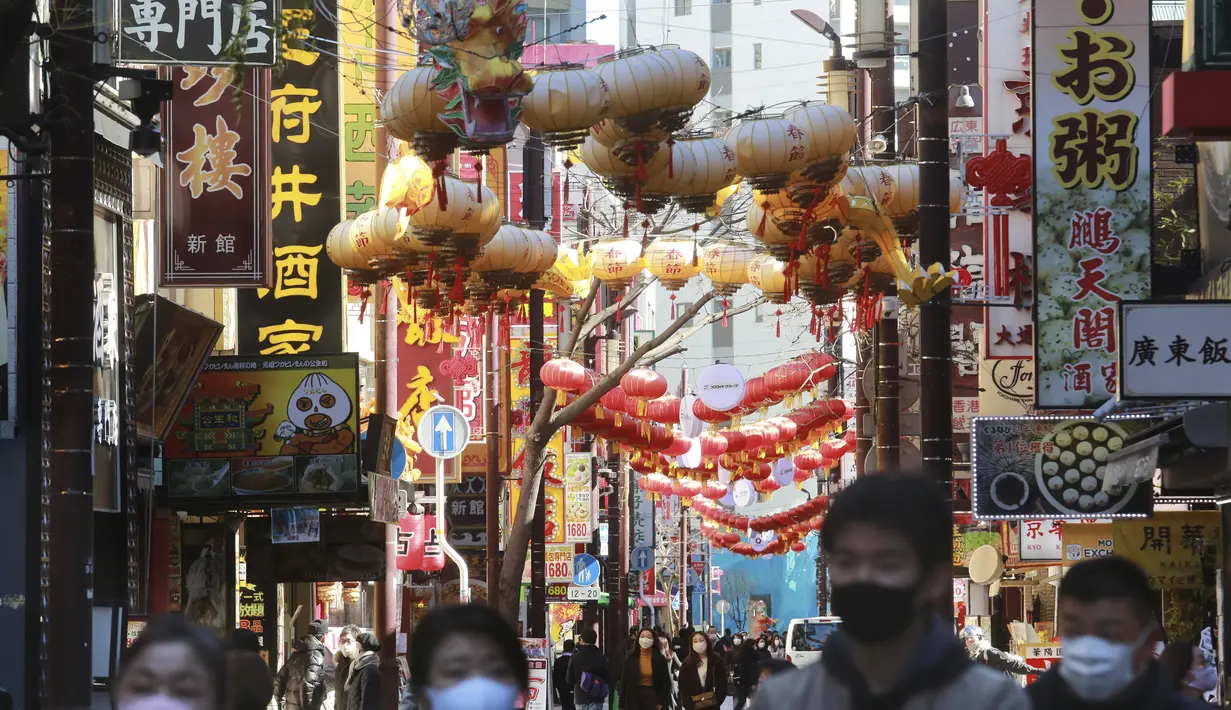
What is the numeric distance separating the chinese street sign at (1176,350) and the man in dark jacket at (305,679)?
973cm

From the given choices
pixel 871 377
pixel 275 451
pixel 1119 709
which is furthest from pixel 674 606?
pixel 1119 709

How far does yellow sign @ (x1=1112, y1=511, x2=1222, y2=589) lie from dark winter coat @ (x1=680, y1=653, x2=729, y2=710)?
575 centimetres

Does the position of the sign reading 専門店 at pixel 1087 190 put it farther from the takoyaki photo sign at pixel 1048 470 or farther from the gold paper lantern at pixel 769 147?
the gold paper lantern at pixel 769 147

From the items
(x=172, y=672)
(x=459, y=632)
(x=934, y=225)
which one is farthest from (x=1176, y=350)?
(x=172, y=672)

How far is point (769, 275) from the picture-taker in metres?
21.6

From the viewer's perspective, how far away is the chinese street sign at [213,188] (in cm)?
1927

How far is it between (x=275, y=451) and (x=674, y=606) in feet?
262

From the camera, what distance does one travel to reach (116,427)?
17328 mm

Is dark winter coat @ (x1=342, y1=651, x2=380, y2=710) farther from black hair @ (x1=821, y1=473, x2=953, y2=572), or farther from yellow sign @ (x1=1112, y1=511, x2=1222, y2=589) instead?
black hair @ (x1=821, y1=473, x2=953, y2=572)

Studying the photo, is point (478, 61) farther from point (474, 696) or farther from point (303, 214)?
point (474, 696)

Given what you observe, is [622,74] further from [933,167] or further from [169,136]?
[169,136]

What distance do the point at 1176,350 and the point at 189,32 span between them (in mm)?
8035

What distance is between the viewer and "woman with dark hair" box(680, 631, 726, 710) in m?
25.0

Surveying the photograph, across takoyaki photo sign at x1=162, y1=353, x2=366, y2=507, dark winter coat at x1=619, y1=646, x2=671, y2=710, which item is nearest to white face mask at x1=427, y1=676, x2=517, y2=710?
takoyaki photo sign at x1=162, y1=353, x2=366, y2=507
